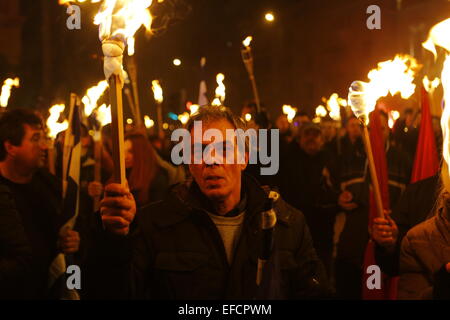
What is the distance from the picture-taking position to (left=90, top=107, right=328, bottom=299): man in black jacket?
254 centimetres

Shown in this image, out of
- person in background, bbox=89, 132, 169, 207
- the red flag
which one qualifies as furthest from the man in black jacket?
person in background, bbox=89, 132, 169, 207

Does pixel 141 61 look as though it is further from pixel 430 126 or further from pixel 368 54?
pixel 368 54

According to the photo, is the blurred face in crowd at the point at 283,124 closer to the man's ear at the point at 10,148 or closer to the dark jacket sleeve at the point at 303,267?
the man's ear at the point at 10,148

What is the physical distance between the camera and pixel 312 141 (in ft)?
23.9

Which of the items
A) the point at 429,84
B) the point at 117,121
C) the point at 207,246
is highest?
the point at 429,84

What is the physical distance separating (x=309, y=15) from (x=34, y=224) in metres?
38.0

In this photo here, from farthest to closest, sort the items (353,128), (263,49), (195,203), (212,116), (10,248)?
(263,49)
(353,128)
(10,248)
(212,116)
(195,203)

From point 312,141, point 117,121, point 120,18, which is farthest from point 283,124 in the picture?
point 117,121

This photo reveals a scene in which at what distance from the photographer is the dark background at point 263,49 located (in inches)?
860

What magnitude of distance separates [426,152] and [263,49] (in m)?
41.2

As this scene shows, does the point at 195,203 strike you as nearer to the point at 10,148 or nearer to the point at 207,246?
the point at 207,246

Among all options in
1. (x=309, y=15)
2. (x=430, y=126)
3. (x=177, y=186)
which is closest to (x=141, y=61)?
(x=430, y=126)

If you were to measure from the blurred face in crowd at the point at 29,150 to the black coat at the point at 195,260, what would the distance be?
152 cm
